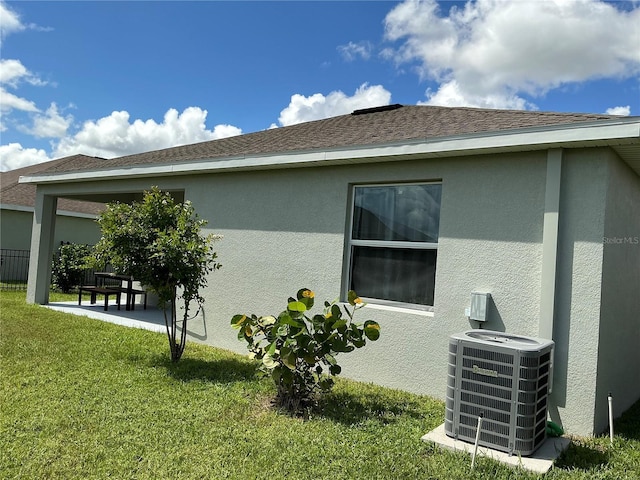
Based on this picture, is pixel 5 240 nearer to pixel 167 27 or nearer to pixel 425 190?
pixel 167 27

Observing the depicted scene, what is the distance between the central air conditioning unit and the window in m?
1.63

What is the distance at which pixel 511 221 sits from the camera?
4.79m

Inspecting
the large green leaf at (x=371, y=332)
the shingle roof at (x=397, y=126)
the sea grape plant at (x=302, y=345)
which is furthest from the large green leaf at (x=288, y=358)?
the shingle roof at (x=397, y=126)

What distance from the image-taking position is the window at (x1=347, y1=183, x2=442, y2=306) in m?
5.47

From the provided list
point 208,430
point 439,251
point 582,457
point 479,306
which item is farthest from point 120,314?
point 582,457

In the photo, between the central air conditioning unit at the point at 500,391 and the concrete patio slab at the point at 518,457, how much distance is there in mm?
Answer: 47

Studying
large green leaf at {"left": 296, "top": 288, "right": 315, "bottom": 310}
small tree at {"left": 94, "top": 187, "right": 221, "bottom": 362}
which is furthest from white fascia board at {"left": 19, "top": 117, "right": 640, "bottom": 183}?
large green leaf at {"left": 296, "top": 288, "right": 315, "bottom": 310}

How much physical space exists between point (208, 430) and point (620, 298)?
4546mm

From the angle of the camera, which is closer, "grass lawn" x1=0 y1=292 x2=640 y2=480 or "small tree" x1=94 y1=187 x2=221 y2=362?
"grass lawn" x1=0 y1=292 x2=640 y2=480

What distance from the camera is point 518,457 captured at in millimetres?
3490

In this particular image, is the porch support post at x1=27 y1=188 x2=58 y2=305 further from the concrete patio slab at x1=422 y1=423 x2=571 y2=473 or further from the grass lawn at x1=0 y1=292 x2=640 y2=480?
the concrete patio slab at x1=422 y1=423 x2=571 y2=473

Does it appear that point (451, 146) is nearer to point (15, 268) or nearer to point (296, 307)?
point (296, 307)

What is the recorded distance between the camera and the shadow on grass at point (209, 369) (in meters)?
5.58

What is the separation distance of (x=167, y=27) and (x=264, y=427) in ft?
27.4
